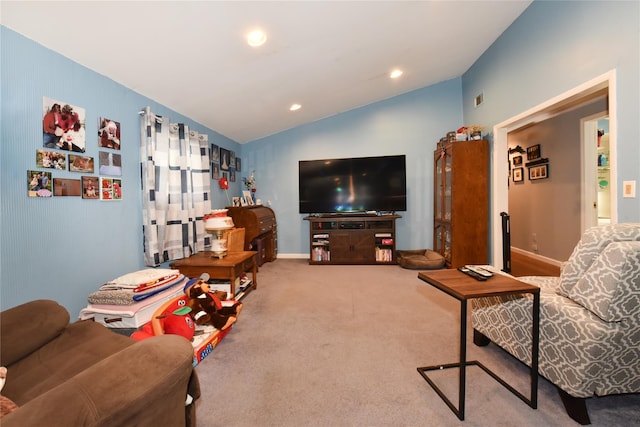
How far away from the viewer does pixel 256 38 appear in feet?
7.07

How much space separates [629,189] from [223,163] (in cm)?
431

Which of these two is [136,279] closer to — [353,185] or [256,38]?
[256,38]

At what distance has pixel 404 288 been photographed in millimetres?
3182

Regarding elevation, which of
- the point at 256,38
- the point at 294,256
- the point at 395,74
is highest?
the point at 395,74

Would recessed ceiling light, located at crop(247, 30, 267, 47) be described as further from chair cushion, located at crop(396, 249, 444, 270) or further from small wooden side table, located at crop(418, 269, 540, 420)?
chair cushion, located at crop(396, 249, 444, 270)

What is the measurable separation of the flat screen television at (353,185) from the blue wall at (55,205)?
103 inches

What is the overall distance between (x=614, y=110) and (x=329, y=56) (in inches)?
90.8

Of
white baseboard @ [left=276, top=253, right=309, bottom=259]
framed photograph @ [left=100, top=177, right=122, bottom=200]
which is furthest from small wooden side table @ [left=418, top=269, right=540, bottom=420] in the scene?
white baseboard @ [left=276, top=253, right=309, bottom=259]

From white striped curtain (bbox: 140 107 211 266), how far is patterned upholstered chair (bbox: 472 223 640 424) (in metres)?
2.95

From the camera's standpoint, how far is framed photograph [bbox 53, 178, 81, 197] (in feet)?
5.90

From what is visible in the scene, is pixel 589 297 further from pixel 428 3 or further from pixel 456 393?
pixel 428 3

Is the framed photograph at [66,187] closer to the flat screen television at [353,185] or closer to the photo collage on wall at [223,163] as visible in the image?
the photo collage on wall at [223,163]

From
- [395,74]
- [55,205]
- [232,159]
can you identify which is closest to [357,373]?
[55,205]

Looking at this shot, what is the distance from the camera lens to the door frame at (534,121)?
1869mm
